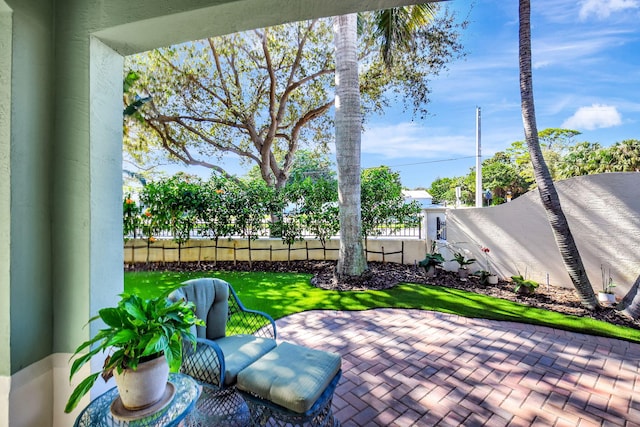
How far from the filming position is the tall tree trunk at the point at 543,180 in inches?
197

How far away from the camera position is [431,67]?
9086 mm

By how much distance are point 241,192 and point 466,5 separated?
8.13m

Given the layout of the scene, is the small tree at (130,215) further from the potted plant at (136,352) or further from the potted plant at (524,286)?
the potted plant at (524,286)

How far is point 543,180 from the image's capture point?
5.15 meters

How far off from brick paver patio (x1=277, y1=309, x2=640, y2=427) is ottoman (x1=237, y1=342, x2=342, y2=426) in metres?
0.55

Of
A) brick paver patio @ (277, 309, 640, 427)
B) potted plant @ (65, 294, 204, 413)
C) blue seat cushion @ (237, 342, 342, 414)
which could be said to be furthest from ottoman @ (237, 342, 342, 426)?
potted plant @ (65, 294, 204, 413)

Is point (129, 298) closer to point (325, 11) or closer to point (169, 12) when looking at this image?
point (169, 12)

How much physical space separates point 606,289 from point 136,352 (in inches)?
303

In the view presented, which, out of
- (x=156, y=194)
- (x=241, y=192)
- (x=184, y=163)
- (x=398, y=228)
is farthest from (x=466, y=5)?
(x=184, y=163)

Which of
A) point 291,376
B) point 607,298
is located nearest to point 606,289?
point 607,298

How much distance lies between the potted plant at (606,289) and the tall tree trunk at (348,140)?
14.3 feet

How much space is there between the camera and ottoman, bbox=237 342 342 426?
→ 1.80 meters

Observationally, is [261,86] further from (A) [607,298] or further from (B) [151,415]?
(A) [607,298]

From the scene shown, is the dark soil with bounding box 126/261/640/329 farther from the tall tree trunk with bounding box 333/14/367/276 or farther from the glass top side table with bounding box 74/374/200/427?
the glass top side table with bounding box 74/374/200/427
